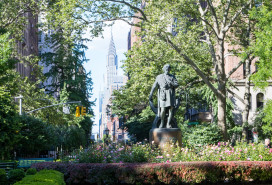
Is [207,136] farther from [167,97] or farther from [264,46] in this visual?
[167,97]

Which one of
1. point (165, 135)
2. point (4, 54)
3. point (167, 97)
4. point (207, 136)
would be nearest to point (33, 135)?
point (4, 54)

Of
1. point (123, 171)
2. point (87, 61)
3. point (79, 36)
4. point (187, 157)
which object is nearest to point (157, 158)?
point (187, 157)

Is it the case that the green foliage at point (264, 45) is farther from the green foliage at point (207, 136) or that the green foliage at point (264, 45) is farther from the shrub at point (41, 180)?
the shrub at point (41, 180)

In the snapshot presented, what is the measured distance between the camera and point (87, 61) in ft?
181

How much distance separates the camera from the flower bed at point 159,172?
13195 mm

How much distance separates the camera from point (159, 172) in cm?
1314

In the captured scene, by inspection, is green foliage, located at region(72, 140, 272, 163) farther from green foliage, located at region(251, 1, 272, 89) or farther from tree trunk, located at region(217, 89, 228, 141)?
green foliage, located at region(251, 1, 272, 89)

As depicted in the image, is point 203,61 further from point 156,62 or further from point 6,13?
point 6,13

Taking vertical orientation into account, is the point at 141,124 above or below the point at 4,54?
below

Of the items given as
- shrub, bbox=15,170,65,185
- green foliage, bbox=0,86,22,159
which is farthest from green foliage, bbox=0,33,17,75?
shrub, bbox=15,170,65,185

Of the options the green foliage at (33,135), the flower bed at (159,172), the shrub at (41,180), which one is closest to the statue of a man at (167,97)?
the flower bed at (159,172)

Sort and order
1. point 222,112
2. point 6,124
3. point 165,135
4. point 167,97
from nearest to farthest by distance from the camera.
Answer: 1. point 165,135
2. point 167,97
3. point 6,124
4. point 222,112

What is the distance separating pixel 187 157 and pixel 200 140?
1071 centimetres

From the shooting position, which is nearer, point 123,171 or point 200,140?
point 123,171
